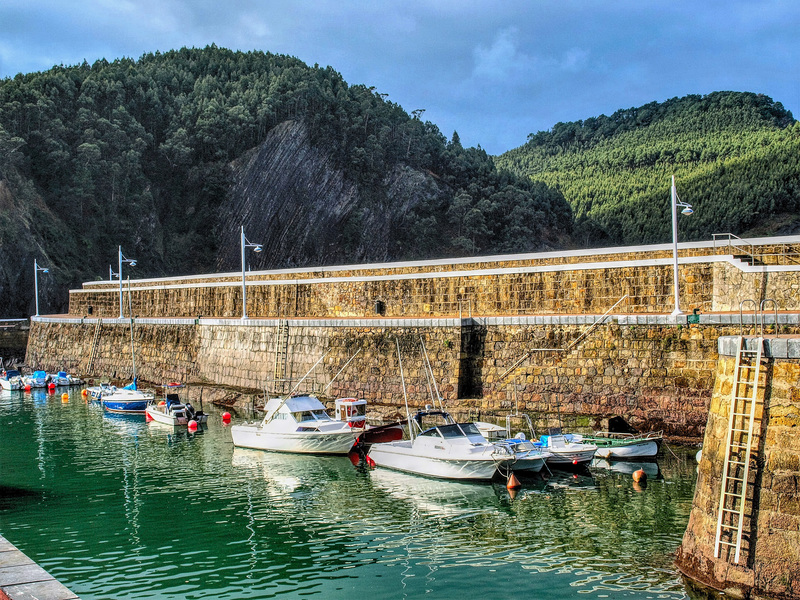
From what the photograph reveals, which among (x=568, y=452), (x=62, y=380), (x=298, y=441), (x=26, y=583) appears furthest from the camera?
(x=62, y=380)

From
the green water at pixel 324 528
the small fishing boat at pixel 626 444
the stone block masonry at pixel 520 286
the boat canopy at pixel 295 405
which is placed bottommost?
the green water at pixel 324 528

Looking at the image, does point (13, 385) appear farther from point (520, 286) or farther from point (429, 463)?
point (429, 463)

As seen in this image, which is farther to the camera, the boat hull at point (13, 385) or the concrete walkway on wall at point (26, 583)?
the boat hull at point (13, 385)

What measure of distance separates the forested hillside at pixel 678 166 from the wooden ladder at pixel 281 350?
60.4 m

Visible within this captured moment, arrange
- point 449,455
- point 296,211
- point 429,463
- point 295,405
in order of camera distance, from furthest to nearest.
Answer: point 296,211, point 295,405, point 429,463, point 449,455

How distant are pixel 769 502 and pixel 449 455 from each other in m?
11.6

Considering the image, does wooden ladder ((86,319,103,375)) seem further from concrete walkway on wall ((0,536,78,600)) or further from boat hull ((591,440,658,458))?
concrete walkway on wall ((0,536,78,600))

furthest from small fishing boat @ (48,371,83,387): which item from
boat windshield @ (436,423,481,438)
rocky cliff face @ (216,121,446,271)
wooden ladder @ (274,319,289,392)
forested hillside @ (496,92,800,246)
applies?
forested hillside @ (496,92,800,246)

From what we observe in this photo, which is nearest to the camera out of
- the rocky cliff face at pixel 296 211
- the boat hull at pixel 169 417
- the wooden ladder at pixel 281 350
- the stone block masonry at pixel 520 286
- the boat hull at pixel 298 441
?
the boat hull at pixel 298 441

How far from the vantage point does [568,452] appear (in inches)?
866

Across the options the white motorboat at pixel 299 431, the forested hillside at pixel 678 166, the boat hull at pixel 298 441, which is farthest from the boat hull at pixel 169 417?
the forested hillside at pixel 678 166

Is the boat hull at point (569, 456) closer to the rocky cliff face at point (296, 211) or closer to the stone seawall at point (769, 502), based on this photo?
the stone seawall at point (769, 502)

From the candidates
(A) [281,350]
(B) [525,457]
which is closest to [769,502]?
(B) [525,457]

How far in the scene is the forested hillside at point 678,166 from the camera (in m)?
84.0
